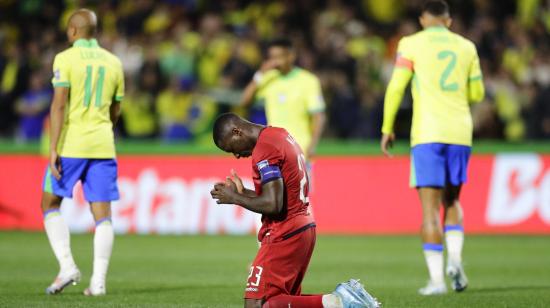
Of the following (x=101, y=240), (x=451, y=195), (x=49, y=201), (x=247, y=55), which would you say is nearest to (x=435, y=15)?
(x=451, y=195)

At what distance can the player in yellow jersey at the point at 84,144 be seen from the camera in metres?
10.1

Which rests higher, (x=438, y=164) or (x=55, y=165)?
(x=55, y=165)

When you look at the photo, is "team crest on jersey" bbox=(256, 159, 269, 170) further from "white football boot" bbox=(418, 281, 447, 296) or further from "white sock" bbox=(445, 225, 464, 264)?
"white sock" bbox=(445, 225, 464, 264)

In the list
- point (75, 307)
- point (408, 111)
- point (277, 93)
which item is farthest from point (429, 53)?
point (408, 111)

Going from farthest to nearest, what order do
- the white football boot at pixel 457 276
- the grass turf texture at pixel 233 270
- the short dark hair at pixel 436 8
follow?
1. the short dark hair at pixel 436 8
2. the white football boot at pixel 457 276
3. the grass turf texture at pixel 233 270

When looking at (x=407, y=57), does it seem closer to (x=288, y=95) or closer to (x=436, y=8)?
(x=436, y=8)

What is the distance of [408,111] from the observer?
19.9 metres

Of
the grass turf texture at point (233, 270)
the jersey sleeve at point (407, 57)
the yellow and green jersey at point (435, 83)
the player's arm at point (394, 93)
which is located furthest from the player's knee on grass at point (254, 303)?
the jersey sleeve at point (407, 57)

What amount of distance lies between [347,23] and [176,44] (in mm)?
3629

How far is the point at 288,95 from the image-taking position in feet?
42.2

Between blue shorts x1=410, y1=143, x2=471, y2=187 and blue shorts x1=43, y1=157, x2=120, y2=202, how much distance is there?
292cm

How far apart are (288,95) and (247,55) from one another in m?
8.50

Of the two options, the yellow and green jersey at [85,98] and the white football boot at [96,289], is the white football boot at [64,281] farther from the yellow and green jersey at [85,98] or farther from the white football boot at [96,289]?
the yellow and green jersey at [85,98]

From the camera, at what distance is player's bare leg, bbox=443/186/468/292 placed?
1038 centimetres
